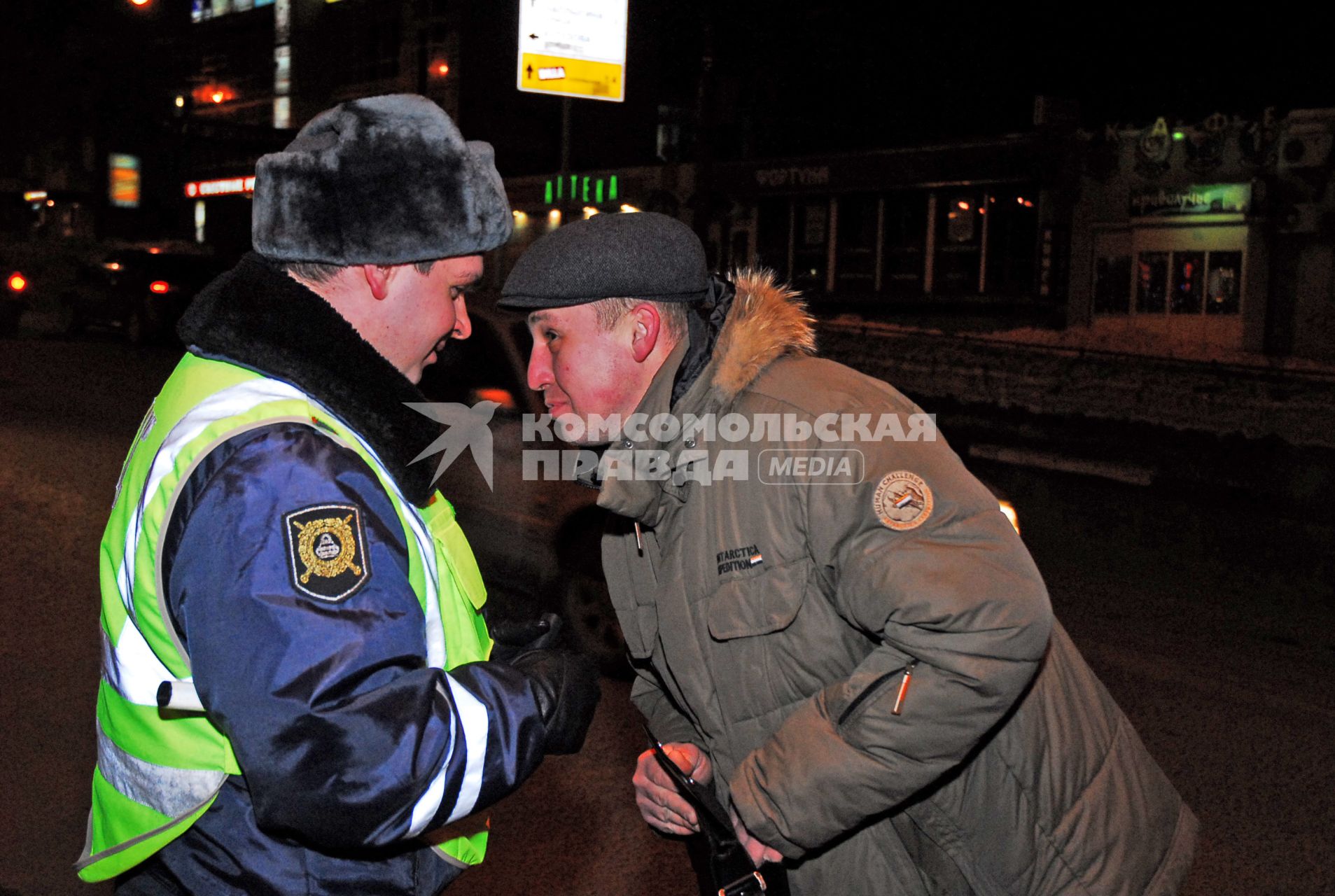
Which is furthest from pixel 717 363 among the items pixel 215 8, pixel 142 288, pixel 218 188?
pixel 215 8

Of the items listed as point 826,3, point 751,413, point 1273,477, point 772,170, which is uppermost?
point 826,3

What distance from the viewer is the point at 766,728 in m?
1.97

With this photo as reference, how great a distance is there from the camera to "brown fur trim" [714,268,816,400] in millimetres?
2072

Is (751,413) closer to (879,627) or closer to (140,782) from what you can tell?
(879,627)

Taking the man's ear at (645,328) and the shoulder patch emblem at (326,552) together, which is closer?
the shoulder patch emblem at (326,552)

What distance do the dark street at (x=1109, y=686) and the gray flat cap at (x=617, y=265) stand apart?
221cm

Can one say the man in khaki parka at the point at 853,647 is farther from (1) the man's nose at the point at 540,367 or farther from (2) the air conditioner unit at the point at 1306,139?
(2) the air conditioner unit at the point at 1306,139

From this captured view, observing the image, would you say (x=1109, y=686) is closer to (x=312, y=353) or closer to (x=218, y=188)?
(x=312, y=353)

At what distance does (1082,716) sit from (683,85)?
46977 mm

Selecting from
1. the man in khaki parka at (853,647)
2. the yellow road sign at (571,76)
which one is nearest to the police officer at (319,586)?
the man in khaki parka at (853,647)

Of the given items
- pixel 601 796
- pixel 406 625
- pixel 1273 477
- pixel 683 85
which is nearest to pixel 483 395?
pixel 601 796

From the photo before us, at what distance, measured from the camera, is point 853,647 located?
194 cm

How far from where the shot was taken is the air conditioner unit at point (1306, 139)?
73.7ft

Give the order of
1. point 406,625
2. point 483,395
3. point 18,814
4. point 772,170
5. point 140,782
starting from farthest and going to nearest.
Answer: point 772,170, point 483,395, point 18,814, point 140,782, point 406,625
